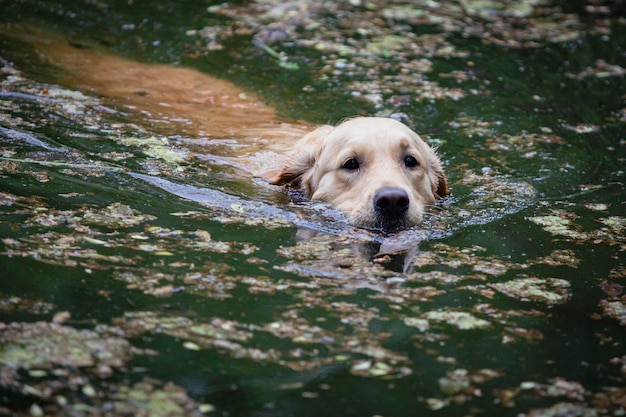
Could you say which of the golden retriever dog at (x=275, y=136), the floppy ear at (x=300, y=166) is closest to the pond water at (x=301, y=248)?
the golden retriever dog at (x=275, y=136)

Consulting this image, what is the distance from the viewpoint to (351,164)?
6.86 metres

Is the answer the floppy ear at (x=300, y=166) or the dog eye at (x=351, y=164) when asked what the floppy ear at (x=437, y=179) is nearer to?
the dog eye at (x=351, y=164)

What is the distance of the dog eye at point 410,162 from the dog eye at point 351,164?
44 centimetres

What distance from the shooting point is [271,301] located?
15.5 feet

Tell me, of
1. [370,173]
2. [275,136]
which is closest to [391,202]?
[370,173]

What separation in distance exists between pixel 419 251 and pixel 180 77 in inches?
206

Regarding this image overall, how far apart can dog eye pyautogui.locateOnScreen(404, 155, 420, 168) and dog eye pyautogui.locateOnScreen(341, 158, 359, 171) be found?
444mm

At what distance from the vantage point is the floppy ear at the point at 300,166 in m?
7.46

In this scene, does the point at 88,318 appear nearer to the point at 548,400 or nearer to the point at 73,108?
the point at 548,400

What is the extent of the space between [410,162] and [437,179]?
2.06 ft

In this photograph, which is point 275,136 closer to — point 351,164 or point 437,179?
point 351,164

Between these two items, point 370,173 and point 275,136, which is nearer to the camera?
point 370,173

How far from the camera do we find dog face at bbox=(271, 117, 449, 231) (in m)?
6.27

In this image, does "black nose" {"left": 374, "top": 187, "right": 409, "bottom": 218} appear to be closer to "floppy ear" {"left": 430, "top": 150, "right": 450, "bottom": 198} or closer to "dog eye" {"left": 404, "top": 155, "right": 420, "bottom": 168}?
"dog eye" {"left": 404, "top": 155, "right": 420, "bottom": 168}
